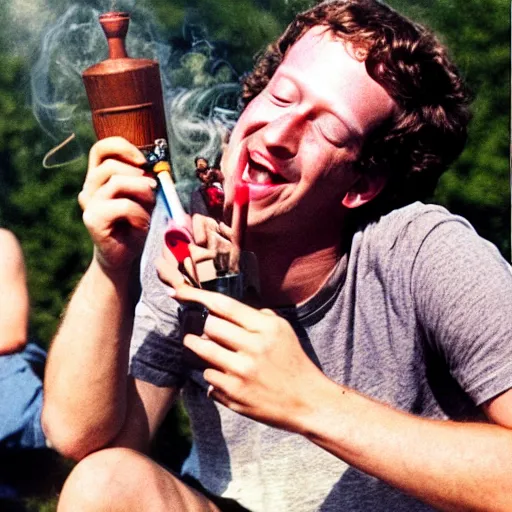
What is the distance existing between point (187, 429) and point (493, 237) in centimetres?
70

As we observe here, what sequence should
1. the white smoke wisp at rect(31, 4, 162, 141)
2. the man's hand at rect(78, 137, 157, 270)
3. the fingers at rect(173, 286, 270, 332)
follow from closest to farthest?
1. the fingers at rect(173, 286, 270, 332)
2. the man's hand at rect(78, 137, 157, 270)
3. the white smoke wisp at rect(31, 4, 162, 141)

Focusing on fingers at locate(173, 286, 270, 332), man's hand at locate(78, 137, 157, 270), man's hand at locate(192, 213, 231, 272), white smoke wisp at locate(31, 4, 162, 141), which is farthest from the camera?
white smoke wisp at locate(31, 4, 162, 141)

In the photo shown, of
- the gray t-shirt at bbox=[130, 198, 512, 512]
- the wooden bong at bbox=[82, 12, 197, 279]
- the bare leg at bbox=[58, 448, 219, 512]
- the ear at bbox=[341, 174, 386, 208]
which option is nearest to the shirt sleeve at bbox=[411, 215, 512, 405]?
the gray t-shirt at bbox=[130, 198, 512, 512]

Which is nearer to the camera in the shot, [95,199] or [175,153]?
[95,199]

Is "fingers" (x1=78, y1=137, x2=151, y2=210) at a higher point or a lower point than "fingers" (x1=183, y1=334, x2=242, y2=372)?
higher

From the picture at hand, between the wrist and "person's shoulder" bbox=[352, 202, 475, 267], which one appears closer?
the wrist

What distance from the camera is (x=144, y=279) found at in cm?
180

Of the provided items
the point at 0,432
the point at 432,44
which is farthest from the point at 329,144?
the point at 0,432

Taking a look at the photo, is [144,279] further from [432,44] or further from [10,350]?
[432,44]

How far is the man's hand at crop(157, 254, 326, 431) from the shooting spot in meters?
1.46

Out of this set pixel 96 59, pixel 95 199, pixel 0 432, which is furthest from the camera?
pixel 0 432

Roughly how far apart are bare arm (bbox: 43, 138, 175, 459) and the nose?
0.21m

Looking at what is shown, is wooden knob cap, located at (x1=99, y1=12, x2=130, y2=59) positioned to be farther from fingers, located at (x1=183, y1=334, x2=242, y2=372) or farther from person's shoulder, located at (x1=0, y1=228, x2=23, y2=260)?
fingers, located at (x1=183, y1=334, x2=242, y2=372)

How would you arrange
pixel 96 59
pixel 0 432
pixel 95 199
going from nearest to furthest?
pixel 95 199 < pixel 96 59 < pixel 0 432
